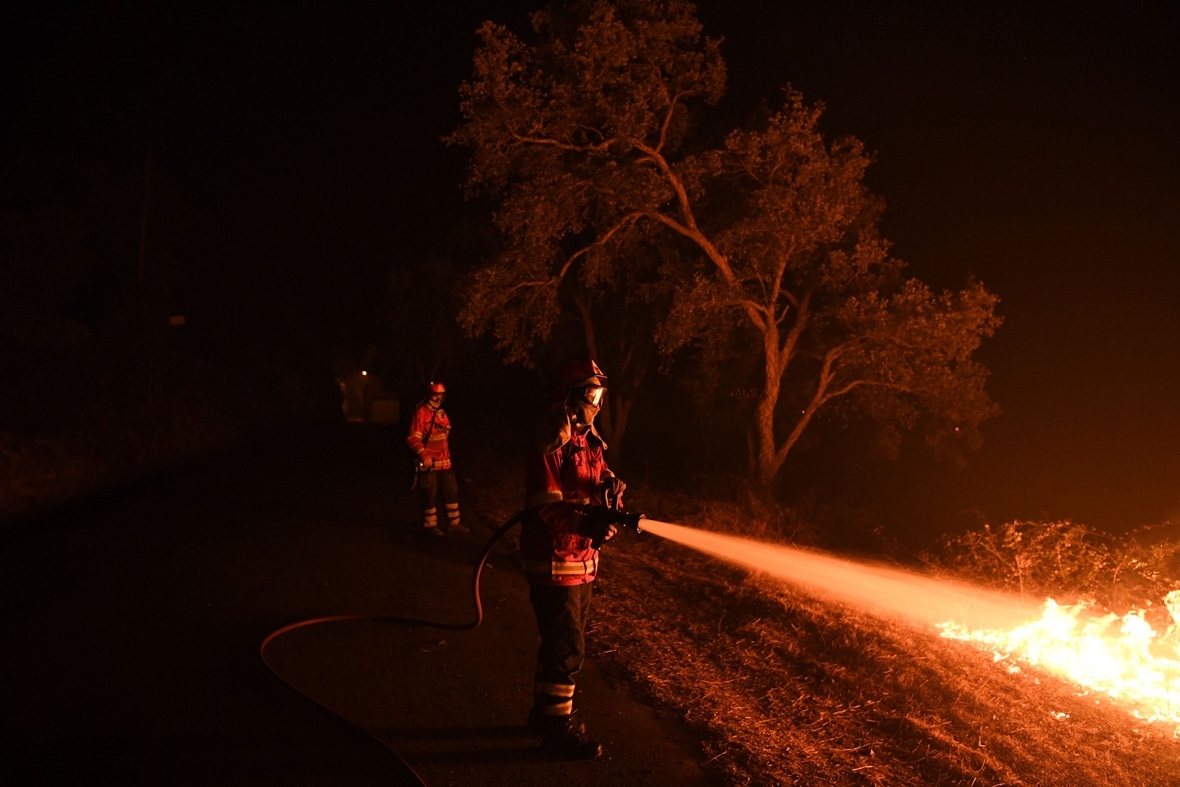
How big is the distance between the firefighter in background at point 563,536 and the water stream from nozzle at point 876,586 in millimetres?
1243

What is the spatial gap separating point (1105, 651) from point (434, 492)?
760cm

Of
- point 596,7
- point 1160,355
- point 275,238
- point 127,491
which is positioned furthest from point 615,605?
point 275,238

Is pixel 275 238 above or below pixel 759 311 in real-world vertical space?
above

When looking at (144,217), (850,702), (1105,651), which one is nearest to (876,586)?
(1105,651)

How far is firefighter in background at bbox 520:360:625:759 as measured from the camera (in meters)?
4.67

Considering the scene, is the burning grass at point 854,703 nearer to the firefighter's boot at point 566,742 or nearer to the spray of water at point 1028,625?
the spray of water at point 1028,625

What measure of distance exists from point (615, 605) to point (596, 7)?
9.89 metres

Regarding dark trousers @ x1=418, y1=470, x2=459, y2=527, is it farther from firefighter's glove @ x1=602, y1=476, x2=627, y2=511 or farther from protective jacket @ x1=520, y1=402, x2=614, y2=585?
firefighter's glove @ x1=602, y1=476, x2=627, y2=511

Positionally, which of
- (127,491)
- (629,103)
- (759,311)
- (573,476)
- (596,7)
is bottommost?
(127,491)

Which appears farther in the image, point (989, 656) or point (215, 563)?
point (215, 563)

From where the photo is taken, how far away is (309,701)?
4.95 meters

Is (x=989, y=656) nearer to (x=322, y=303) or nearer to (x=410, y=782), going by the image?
(x=410, y=782)

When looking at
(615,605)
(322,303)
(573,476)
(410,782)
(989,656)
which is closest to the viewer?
(410,782)

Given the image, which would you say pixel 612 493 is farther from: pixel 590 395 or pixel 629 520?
pixel 590 395
